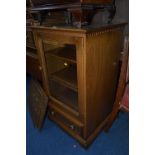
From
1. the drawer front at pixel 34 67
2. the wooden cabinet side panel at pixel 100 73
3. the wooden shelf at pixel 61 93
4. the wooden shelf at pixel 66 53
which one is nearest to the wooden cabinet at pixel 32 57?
the drawer front at pixel 34 67

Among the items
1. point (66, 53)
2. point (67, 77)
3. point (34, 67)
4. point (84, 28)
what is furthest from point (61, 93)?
point (84, 28)

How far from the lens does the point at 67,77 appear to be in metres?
1.47

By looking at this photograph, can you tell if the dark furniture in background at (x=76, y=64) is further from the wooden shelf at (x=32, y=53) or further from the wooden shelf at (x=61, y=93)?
the wooden shelf at (x=32, y=53)

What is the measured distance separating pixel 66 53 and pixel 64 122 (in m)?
0.68

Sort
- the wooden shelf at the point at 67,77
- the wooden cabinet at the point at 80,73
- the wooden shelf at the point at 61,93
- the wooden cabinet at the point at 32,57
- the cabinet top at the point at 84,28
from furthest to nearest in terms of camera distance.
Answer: the wooden cabinet at the point at 32,57, the wooden shelf at the point at 61,93, the wooden shelf at the point at 67,77, the wooden cabinet at the point at 80,73, the cabinet top at the point at 84,28

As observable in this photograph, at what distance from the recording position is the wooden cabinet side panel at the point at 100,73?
1117 mm

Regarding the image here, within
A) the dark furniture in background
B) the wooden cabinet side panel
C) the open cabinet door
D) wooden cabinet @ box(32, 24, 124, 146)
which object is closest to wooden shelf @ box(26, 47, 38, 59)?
the dark furniture in background

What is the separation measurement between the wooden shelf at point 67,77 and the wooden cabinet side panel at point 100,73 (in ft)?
0.61

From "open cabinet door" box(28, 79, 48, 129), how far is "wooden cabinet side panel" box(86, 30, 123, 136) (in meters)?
0.47

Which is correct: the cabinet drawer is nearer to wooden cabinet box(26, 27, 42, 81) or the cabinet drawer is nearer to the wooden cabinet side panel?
the wooden cabinet side panel

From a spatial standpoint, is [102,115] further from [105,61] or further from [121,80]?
[105,61]

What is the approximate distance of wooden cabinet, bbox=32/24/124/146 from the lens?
1.09m
